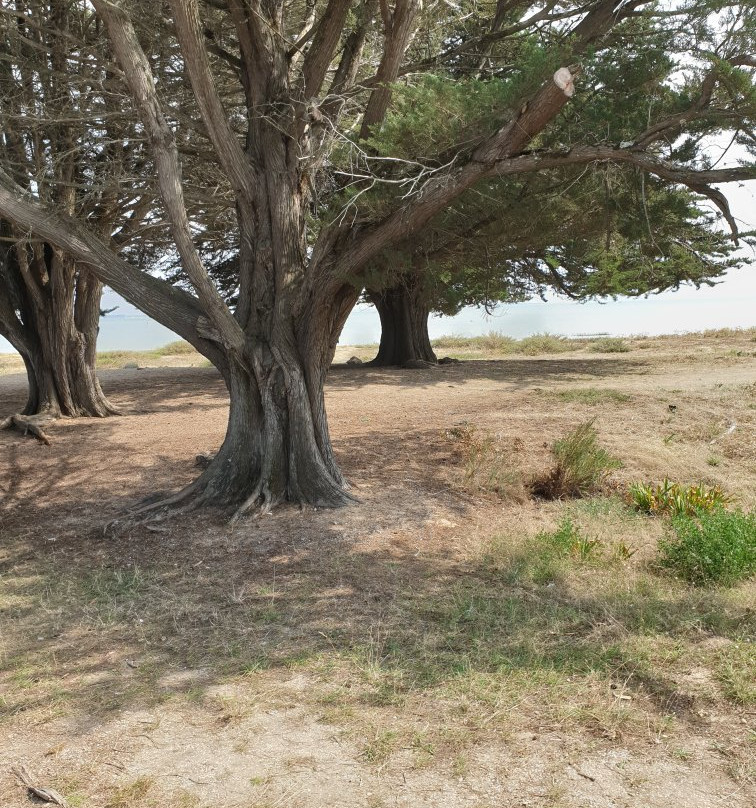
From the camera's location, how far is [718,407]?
421 inches

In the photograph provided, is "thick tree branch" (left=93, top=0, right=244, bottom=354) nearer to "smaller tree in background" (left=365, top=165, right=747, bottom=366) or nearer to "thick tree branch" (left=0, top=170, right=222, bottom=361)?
"thick tree branch" (left=0, top=170, right=222, bottom=361)

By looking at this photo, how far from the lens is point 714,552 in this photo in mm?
5383

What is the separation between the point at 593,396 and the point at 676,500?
480 cm

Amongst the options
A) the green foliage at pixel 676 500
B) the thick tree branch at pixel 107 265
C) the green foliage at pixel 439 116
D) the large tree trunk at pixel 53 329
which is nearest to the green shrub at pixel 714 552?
the green foliage at pixel 676 500

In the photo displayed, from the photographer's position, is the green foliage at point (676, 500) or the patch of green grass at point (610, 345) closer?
the green foliage at point (676, 500)

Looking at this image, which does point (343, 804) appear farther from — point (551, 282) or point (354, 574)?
point (551, 282)

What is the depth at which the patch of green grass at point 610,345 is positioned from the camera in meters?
21.3

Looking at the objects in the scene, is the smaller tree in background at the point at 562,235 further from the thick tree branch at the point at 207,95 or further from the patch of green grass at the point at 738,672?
the patch of green grass at the point at 738,672

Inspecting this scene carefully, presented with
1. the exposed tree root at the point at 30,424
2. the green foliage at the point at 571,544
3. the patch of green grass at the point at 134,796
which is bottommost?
the patch of green grass at the point at 134,796

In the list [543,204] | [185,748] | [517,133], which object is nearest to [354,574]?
[185,748]

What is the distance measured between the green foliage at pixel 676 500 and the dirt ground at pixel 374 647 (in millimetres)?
250

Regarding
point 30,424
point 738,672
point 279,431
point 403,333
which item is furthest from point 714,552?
point 403,333

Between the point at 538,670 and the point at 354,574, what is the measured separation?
193 cm

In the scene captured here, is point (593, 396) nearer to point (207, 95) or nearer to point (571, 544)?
point (571, 544)
